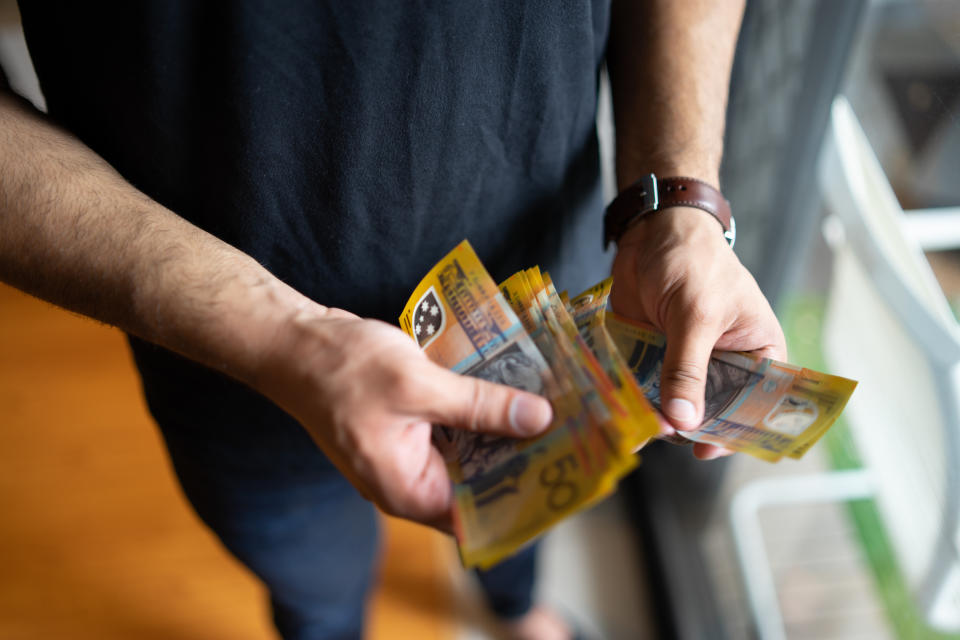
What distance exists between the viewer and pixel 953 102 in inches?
33.3

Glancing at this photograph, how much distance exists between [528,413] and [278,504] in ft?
1.91

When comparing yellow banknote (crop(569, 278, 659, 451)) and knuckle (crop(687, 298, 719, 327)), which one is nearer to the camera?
yellow banknote (crop(569, 278, 659, 451))

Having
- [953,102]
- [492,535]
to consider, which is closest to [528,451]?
[492,535]

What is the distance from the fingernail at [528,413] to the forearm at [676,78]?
0.36 metres

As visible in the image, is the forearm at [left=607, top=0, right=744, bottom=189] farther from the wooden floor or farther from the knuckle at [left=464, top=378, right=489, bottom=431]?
the wooden floor

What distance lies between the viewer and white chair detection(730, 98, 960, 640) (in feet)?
2.76

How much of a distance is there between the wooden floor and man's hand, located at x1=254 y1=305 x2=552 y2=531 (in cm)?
121

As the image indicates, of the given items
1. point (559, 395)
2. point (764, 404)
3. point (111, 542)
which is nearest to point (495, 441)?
point (559, 395)

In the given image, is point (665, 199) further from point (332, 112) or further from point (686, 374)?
point (332, 112)

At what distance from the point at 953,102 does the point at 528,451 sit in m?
0.70

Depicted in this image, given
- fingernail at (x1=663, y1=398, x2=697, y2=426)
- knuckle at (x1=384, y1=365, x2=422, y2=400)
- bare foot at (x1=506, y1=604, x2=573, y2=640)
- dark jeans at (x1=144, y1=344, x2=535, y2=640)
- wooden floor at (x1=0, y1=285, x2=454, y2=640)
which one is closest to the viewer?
knuckle at (x1=384, y1=365, x2=422, y2=400)

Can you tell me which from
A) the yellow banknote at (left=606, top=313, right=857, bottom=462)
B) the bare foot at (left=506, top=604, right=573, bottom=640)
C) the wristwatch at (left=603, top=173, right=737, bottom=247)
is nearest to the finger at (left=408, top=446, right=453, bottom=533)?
the yellow banknote at (left=606, top=313, right=857, bottom=462)

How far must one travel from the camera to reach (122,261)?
583mm

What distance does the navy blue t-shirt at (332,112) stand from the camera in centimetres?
58
